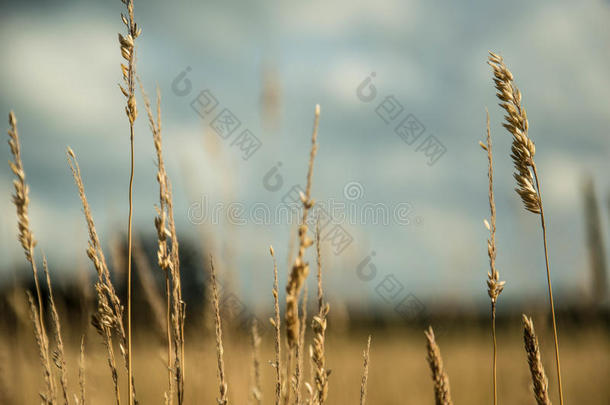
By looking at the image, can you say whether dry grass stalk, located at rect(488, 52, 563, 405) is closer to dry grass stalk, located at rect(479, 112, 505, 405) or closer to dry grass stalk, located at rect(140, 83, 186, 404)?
dry grass stalk, located at rect(479, 112, 505, 405)

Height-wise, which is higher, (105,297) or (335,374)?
(105,297)

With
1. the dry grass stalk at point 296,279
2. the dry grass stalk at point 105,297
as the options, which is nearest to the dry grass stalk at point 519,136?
the dry grass stalk at point 296,279

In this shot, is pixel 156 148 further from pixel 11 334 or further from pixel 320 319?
pixel 11 334

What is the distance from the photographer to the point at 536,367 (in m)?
1.35

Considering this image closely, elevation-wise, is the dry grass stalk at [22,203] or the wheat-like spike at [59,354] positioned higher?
the dry grass stalk at [22,203]

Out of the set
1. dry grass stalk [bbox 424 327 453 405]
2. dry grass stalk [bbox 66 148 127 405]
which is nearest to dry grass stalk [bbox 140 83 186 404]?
dry grass stalk [bbox 66 148 127 405]

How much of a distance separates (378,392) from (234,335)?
4.06 m

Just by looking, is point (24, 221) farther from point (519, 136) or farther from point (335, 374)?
point (335, 374)

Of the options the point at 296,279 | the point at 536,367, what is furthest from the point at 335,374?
the point at 296,279

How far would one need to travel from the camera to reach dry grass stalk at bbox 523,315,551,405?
1326 mm

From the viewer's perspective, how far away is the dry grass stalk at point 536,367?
1.33 m

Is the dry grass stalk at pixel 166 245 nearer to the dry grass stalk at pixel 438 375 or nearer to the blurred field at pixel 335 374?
the blurred field at pixel 335 374

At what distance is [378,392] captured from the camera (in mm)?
6023

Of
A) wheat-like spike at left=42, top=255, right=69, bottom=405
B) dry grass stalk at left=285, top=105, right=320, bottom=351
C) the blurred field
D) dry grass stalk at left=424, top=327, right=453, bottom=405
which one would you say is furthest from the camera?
the blurred field
